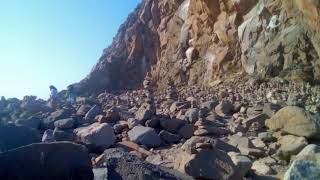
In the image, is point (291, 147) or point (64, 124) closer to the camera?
point (291, 147)

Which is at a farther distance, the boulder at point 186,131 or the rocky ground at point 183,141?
the boulder at point 186,131

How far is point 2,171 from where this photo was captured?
4891 mm

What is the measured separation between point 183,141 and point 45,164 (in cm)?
408

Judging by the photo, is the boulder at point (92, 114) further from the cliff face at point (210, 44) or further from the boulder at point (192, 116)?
the cliff face at point (210, 44)

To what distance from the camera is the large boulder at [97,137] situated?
7.67 metres

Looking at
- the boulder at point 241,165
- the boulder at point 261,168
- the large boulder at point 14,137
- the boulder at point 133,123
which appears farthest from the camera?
the boulder at point 133,123

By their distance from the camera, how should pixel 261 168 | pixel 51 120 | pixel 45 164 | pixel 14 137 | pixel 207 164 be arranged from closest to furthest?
pixel 45 164
pixel 207 164
pixel 261 168
pixel 14 137
pixel 51 120

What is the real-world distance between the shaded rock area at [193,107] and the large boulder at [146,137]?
0.02 meters

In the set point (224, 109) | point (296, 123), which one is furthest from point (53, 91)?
point (296, 123)

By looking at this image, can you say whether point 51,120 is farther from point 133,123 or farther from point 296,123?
point 296,123

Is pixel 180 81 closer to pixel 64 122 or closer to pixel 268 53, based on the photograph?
pixel 268 53

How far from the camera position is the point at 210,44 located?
19.2m

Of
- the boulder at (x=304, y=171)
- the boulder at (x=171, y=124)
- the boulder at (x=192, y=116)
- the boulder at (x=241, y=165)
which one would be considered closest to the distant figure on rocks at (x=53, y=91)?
the boulder at (x=192, y=116)

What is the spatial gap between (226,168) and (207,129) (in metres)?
3.55
